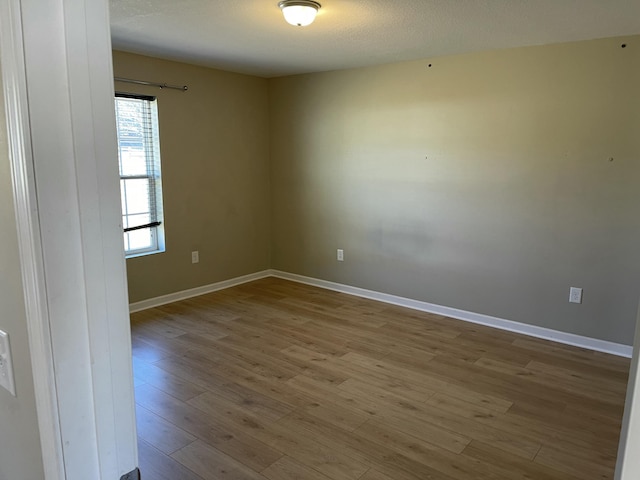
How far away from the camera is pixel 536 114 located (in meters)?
3.59

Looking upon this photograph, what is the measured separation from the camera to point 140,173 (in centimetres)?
435

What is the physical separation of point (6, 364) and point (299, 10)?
2318 millimetres

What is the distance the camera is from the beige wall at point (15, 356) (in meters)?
0.74

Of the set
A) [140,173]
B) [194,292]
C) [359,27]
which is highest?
[359,27]

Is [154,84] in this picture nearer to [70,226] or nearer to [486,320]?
[486,320]

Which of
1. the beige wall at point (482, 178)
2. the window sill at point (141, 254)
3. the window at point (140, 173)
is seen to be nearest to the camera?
the beige wall at point (482, 178)

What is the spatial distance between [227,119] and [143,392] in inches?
118

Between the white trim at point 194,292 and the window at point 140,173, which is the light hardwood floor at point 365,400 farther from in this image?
the window at point 140,173

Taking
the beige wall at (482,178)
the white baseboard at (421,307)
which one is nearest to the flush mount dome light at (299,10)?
the beige wall at (482,178)

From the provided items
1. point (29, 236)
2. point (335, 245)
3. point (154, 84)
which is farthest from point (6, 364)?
point (335, 245)

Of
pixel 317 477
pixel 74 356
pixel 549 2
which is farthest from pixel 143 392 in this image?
pixel 549 2

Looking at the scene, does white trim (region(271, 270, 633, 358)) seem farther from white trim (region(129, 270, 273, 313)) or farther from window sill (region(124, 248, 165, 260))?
window sill (region(124, 248, 165, 260))

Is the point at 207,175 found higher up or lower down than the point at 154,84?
lower down

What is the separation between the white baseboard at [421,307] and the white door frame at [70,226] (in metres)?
3.70
